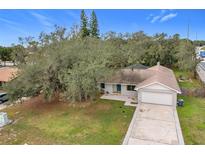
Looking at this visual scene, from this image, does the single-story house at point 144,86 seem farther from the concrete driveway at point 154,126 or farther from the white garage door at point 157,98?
the concrete driveway at point 154,126

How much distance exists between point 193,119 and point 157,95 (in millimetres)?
3431

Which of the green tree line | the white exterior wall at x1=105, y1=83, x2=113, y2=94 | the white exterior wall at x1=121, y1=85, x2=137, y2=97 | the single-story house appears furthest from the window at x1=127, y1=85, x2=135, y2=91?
the green tree line

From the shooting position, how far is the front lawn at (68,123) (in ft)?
36.5

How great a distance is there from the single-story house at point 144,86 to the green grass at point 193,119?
140cm

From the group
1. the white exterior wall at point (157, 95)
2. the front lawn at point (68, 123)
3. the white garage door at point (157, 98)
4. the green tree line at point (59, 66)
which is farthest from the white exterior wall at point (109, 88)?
the white garage door at point (157, 98)

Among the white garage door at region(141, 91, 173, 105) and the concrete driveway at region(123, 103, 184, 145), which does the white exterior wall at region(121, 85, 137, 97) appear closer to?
the white garage door at region(141, 91, 173, 105)

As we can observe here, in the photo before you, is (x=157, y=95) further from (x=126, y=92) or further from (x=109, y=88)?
(x=109, y=88)

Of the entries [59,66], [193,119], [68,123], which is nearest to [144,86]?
[193,119]

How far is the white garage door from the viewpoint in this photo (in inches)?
622

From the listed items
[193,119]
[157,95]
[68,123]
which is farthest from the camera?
[157,95]

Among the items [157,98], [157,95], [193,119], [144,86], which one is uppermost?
[144,86]

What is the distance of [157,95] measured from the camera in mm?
16094

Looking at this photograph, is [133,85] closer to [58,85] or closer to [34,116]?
[58,85]
